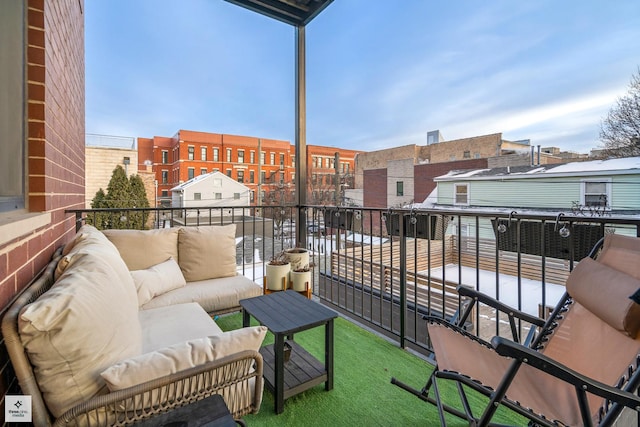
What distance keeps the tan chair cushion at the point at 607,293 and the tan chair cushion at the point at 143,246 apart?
2789 millimetres

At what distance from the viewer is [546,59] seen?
17.3 feet

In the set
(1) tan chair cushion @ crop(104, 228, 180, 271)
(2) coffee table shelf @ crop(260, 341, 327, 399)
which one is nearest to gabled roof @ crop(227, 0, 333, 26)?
(1) tan chair cushion @ crop(104, 228, 180, 271)

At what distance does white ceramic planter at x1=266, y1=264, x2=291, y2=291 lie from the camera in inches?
96.3

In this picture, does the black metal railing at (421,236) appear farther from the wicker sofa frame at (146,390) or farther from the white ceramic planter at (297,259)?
the wicker sofa frame at (146,390)

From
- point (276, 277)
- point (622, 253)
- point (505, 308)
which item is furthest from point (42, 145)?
point (622, 253)

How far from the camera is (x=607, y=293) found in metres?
1.26

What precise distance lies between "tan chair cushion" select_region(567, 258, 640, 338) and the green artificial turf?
30.1 inches

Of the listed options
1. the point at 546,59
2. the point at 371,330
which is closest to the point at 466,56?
the point at 546,59

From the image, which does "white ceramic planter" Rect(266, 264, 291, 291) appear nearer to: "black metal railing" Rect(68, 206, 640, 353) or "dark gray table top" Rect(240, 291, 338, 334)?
"dark gray table top" Rect(240, 291, 338, 334)

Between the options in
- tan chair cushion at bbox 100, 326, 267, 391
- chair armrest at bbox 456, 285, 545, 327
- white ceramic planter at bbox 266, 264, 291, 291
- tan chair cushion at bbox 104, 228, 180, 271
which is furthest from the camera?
white ceramic planter at bbox 266, 264, 291, 291

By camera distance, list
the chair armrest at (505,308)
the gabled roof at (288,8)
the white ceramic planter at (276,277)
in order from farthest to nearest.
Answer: the gabled roof at (288,8) < the white ceramic planter at (276,277) < the chair armrest at (505,308)

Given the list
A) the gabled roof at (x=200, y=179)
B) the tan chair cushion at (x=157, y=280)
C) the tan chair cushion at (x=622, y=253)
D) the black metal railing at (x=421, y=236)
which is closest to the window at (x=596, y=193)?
the black metal railing at (x=421, y=236)

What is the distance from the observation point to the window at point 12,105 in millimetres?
1117

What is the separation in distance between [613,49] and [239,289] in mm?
6172
